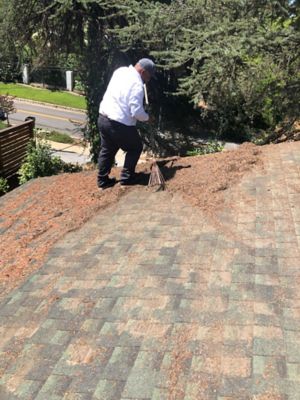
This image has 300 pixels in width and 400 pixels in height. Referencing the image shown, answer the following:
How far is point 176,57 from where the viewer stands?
35.2 feet

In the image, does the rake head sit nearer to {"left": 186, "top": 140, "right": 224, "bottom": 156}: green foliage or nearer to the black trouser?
the black trouser

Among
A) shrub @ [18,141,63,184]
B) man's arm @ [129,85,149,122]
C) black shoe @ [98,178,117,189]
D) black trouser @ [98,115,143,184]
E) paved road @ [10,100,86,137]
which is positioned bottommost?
paved road @ [10,100,86,137]

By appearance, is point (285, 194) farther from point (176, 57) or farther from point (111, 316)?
point (176, 57)

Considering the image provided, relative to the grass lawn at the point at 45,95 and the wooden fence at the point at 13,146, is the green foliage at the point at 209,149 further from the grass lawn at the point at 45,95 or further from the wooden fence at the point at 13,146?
the grass lawn at the point at 45,95

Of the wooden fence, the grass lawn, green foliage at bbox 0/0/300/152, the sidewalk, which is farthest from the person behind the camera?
the grass lawn

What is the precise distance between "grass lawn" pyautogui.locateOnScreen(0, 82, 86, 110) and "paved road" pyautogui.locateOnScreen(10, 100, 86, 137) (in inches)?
47.2

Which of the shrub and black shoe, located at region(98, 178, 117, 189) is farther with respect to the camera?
the shrub

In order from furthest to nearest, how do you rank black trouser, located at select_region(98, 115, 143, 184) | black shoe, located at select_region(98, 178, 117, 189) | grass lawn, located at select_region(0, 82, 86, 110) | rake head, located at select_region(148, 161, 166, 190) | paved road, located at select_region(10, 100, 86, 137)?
grass lawn, located at select_region(0, 82, 86, 110), paved road, located at select_region(10, 100, 86, 137), black shoe, located at select_region(98, 178, 117, 189), black trouser, located at select_region(98, 115, 143, 184), rake head, located at select_region(148, 161, 166, 190)

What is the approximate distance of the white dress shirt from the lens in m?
5.29

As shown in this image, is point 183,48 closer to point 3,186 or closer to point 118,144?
point 3,186

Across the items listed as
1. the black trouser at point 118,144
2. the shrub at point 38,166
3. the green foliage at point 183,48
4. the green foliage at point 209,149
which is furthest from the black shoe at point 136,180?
the green foliage at point 209,149

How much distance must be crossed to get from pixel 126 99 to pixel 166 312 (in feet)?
10.4

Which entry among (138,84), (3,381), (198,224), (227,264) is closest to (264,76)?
(138,84)

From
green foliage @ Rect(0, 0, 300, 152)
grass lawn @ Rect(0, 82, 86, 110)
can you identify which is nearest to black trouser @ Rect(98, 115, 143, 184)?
green foliage @ Rect(0, 0, 300, 152)
